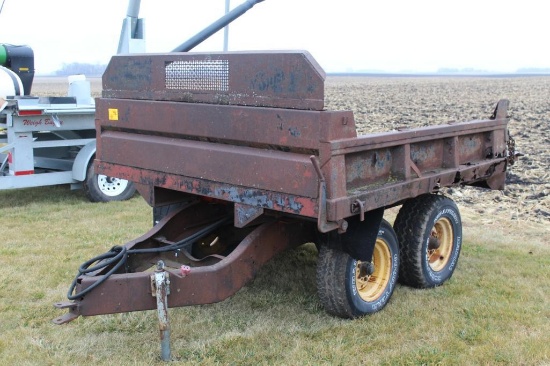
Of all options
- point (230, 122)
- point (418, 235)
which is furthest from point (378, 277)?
point (230, 122)

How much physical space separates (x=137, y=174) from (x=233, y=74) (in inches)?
45.3

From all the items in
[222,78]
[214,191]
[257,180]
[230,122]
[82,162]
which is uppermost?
[222,78]

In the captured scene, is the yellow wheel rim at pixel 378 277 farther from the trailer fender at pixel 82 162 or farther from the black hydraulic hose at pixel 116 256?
the trailer fender at pixel 82 162

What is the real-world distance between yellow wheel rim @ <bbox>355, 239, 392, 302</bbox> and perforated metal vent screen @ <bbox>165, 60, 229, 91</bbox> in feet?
5.25

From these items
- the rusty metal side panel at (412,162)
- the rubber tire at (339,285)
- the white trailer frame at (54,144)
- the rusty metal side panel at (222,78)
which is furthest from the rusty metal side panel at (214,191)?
the white trailer frame at (54,144)

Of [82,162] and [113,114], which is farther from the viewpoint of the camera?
[82,162]

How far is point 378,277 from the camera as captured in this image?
189 inches

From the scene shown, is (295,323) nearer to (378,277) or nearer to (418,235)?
(378,277)

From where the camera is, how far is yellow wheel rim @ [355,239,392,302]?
4.73 m

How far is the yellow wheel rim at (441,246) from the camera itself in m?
5.39

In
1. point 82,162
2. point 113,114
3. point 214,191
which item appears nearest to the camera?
point 214,191

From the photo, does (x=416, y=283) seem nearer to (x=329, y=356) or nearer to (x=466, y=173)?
(x=466, y=173)

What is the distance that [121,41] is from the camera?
7902 millimetres

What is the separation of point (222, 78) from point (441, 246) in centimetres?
241
